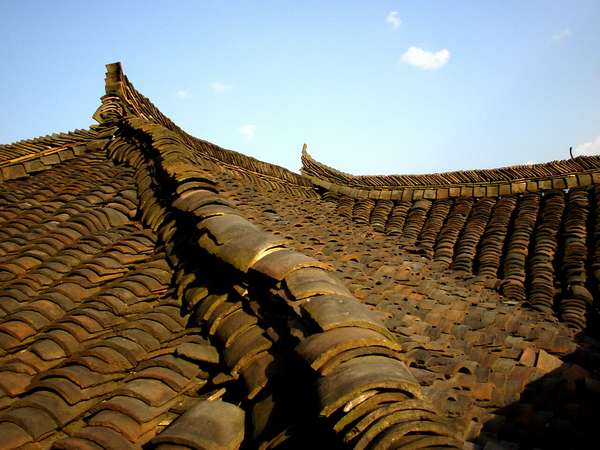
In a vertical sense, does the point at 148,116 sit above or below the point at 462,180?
above

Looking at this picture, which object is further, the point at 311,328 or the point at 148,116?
the point at 148,116

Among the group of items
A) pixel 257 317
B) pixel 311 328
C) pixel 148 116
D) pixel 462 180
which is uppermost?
pixel 148 116

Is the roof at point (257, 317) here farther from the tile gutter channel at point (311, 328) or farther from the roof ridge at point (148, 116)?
the roof ridge at point (148, 116)

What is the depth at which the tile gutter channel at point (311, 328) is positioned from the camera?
194cm

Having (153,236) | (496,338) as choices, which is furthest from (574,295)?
(153,236)

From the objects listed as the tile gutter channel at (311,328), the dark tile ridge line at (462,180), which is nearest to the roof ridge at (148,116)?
the dark tile ridge line at (462,180)

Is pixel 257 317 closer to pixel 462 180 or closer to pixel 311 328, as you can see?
pixel 311 328

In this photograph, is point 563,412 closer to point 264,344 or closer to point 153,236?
point 264,344

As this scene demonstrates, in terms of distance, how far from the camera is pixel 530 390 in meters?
3.55

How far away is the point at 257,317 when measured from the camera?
10.5 feet

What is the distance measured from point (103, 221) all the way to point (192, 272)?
6.40 ft

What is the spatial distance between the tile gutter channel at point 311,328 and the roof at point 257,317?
13 mm

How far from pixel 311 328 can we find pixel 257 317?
69cm

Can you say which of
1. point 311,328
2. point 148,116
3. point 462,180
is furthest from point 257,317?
point 462,180
